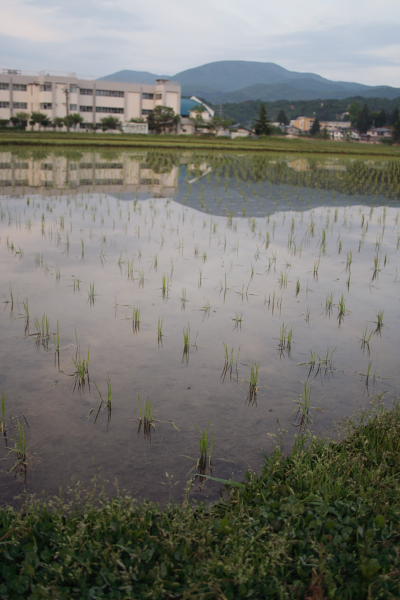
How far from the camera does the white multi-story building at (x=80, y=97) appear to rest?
60000 millimetres

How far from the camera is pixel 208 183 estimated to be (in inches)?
658

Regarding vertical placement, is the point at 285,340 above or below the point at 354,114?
below

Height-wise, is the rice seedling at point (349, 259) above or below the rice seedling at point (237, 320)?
above

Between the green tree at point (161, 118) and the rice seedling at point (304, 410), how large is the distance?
204 ft

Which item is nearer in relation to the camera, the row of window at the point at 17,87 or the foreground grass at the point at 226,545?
the foreground grass at the point at 226,545

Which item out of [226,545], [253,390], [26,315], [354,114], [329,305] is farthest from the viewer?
[354,114]

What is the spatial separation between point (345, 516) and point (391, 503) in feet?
0.93

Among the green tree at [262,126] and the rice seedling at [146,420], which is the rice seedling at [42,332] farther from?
the green tree at [262,126]

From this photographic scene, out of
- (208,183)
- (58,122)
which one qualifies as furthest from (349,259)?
(58,122)

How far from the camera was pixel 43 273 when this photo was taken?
6.39 meters

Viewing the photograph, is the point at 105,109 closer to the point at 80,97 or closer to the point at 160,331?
the point at 80,97

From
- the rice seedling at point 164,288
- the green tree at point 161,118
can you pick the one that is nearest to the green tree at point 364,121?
the green tree at point 161,118

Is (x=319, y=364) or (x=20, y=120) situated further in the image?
(x=20, y=120)

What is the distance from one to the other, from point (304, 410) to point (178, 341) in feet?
4.64
